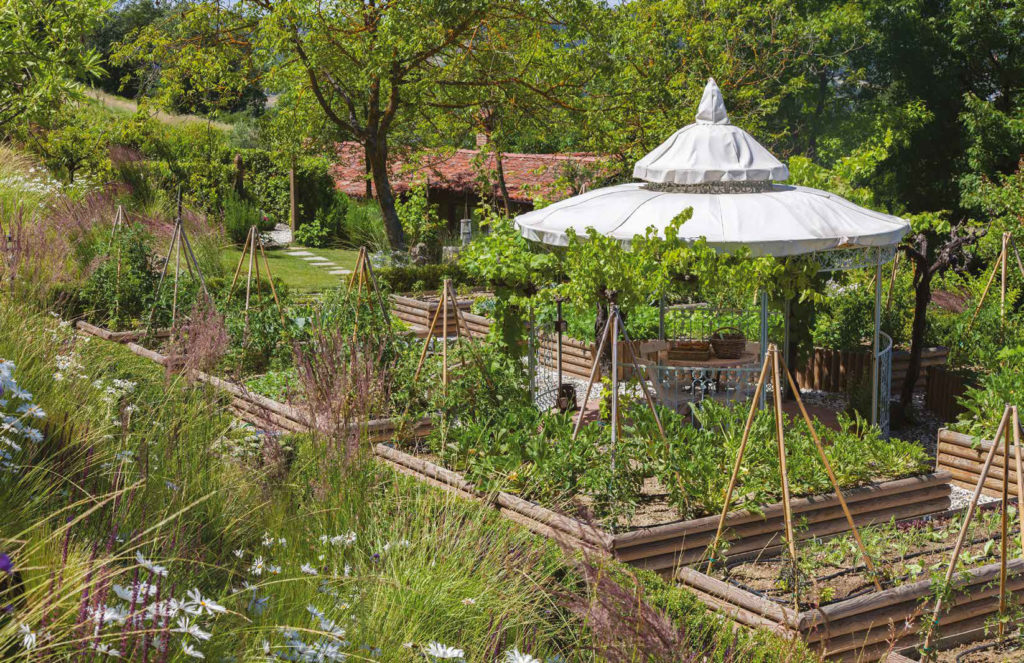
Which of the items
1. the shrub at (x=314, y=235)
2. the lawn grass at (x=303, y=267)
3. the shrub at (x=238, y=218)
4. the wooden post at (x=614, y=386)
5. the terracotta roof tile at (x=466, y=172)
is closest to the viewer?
the wooden post at (x=614, y=386)

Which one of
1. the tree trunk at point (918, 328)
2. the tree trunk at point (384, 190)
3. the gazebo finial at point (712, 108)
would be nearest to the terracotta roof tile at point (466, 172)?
the tree trunk at point (384, 190)

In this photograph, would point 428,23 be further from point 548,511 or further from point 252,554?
point 252,554

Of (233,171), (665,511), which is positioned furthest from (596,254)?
(233,171)

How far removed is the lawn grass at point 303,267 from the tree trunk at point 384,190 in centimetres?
118

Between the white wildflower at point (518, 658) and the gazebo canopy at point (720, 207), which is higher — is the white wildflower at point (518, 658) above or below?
below

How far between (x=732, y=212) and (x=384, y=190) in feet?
35.2

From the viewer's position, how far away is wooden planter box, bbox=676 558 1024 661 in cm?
459

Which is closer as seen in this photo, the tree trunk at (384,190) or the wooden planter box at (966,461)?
the wooden planter box at (966,461)

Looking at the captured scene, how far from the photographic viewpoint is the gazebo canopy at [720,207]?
7676mm

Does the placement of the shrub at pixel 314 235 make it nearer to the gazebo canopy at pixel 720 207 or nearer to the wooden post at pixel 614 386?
the gazebo canopy at pixel 720 207

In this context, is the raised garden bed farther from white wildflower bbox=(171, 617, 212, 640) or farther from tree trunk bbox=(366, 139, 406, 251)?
tree trunk bbox=(366, 139, 406, 251)

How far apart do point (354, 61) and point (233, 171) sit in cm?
818

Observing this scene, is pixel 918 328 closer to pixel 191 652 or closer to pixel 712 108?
pixel 712 108

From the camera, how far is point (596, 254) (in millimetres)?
7184
